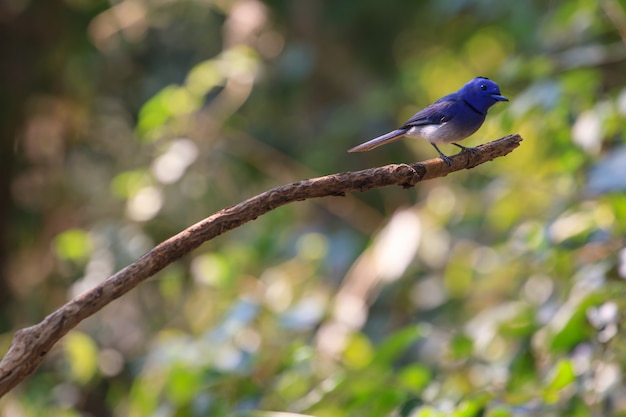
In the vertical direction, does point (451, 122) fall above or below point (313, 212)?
above

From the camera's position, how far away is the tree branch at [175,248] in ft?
5.86

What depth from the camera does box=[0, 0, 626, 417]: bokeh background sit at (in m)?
3.04

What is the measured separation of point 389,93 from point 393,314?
130cm

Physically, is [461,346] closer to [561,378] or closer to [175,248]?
[561,378]

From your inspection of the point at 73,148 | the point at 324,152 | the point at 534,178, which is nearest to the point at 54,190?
the point at 73,148

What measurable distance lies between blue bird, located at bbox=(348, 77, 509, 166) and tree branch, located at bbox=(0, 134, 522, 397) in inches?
9.1

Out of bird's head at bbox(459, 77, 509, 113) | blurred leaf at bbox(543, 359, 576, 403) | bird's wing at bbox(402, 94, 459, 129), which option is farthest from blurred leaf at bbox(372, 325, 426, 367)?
bird's head at bbox(459, 77, 509, 113)

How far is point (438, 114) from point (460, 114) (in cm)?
7

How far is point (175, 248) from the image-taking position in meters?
1.82

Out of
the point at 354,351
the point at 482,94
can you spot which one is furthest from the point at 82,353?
the point at 482,94

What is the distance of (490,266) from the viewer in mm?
3984

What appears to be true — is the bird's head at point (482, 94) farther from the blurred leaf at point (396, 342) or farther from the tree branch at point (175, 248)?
the blurred leaf at point (396, 342)

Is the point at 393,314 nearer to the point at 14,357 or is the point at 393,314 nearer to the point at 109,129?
the point at 109,129

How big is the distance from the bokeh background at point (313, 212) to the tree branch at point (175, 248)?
79 cm
